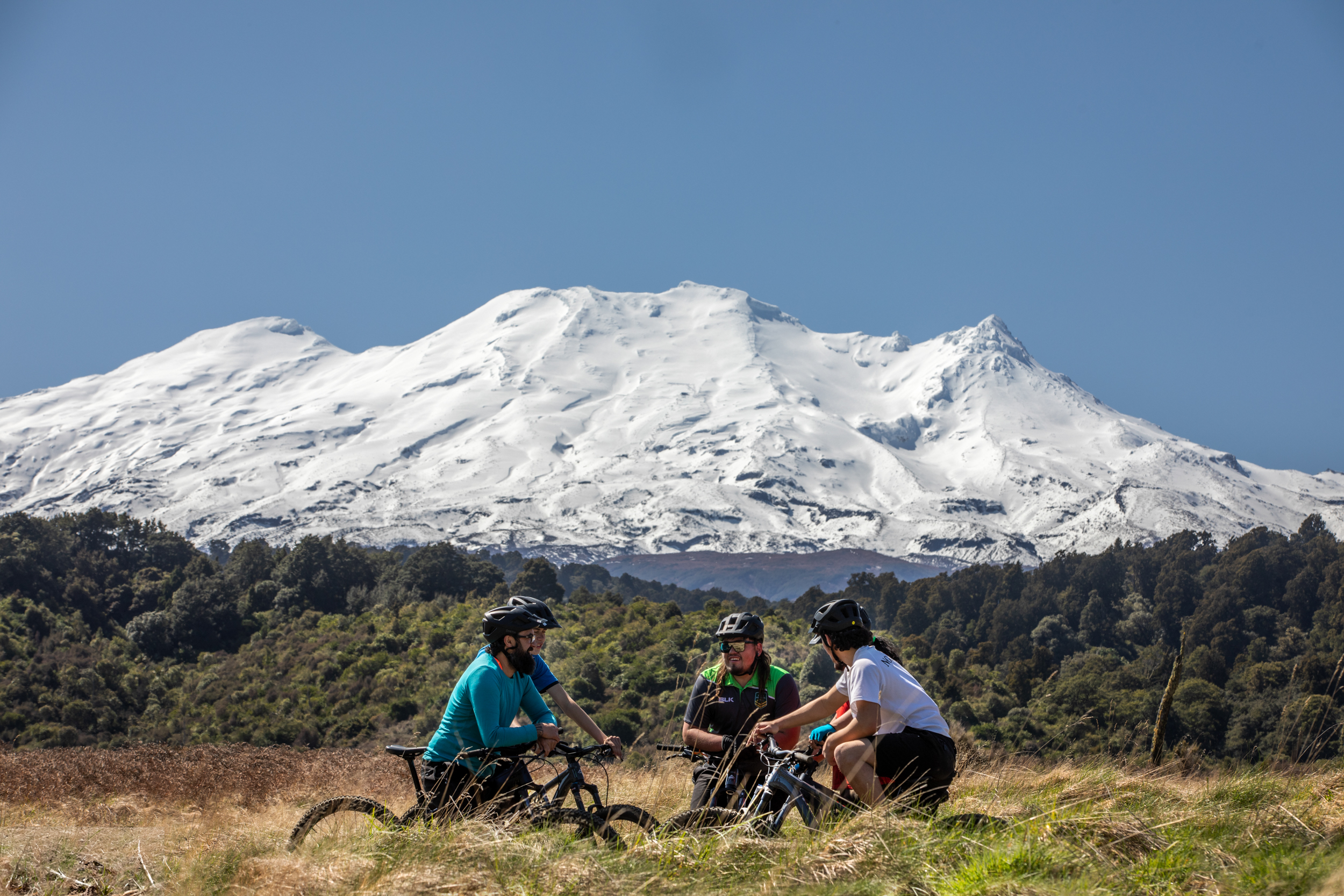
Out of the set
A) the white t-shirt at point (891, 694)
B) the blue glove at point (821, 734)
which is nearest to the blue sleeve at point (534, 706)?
the blue glove at point (821, 734)

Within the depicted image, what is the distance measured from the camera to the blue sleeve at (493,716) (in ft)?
15.6

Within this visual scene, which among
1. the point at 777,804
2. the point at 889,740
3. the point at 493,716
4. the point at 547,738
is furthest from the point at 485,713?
the point at 889,740

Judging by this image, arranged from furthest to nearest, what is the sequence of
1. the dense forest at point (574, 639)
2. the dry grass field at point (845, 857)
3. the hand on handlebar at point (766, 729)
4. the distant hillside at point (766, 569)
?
the distant hillside at point (766, 569), the dense forest at point (574, 639), the hand on handlebar at point (766, 729), the dry grass field at point (845, 857)

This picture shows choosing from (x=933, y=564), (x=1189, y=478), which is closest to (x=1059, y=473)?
(x=1189, y=478)

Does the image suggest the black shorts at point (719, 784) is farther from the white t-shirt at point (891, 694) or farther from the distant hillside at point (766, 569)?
the distant hillside at point (766, 569)

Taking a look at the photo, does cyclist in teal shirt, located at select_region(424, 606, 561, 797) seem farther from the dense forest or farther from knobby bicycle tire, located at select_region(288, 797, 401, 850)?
the dense forest

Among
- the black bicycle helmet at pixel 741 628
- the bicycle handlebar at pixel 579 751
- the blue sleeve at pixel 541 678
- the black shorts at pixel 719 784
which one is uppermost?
the black bicycle helmet at pixel 741 628

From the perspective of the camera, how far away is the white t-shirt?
4457 mm

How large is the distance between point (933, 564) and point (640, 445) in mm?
64630

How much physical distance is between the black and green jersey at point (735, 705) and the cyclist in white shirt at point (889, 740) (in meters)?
1.05

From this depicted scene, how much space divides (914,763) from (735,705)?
56.9 inches

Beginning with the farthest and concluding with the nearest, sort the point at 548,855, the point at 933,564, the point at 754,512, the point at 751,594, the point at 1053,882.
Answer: the point at 754,512, the point at 933,564, the point at 751,594, the point at 548,855, the point at 1053,882

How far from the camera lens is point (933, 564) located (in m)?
141

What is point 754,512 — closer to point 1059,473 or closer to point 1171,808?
point 1059,473
